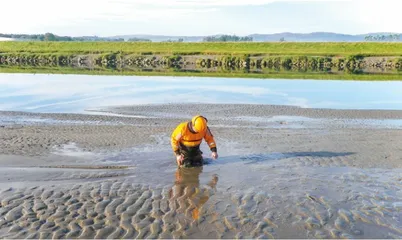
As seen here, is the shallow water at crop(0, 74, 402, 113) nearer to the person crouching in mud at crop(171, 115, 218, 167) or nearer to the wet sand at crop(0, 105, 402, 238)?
the wet sand at crop(0, 105, 402, 238)

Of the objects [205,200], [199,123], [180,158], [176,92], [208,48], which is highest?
[208,48]

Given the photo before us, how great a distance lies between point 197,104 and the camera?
25062mm

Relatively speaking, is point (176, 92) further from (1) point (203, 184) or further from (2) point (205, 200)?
(2) point (205, 200)

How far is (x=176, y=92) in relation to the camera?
101 ft

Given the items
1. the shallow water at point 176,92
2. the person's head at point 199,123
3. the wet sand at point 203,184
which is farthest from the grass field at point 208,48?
the person's head at point 199,123

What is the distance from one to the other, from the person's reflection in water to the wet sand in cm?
2

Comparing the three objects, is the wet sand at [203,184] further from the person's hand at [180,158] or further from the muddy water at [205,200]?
the person's hand at [180,158]

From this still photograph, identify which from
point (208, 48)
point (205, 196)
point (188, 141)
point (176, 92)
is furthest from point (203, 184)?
point (208, 48)

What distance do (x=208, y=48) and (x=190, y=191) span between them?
198 ft

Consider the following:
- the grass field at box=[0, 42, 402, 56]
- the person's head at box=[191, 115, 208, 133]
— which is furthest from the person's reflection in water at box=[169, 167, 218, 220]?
the grass field at box=[0, 42, 402, 56]

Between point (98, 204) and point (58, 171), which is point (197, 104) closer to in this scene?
point (58, 171)

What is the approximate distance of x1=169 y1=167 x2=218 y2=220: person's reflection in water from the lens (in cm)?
897

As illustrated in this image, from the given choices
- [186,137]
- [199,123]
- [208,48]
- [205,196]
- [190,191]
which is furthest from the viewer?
[208,48]

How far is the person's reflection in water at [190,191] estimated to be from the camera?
897 centimetres
